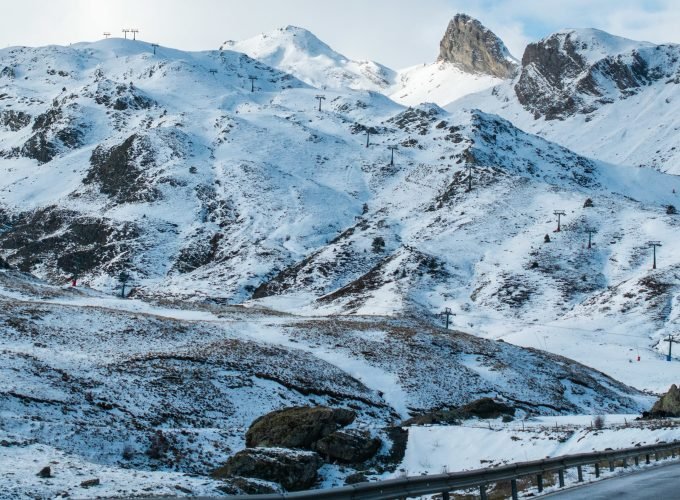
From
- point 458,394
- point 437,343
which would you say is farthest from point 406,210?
point 458,394

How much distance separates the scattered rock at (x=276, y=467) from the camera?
19297 mm

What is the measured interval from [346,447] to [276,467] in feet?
16.2

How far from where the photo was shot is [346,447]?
80.1 feet

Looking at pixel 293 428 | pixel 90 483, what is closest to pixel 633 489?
pixel 90 483

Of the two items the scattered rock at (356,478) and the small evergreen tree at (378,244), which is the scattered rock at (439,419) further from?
the small evergreen tree at (378,244)

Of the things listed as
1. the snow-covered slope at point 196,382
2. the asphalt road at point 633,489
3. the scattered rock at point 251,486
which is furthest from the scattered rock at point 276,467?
the asphalt road at point 633,489

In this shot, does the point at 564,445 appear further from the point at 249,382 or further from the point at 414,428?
the point at 249,382

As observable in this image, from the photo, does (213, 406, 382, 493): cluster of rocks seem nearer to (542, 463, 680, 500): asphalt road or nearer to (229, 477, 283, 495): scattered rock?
(229, 477, 283, 495): scattered rock

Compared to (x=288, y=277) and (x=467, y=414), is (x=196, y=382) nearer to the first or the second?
(x=467, y=414)

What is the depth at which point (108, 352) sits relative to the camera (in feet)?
125

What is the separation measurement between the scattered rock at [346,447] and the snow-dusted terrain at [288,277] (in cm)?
114

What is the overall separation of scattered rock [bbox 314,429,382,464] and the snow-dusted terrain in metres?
1.14

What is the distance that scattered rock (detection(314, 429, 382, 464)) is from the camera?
24.2 metres

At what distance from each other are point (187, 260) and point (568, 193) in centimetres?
6740
